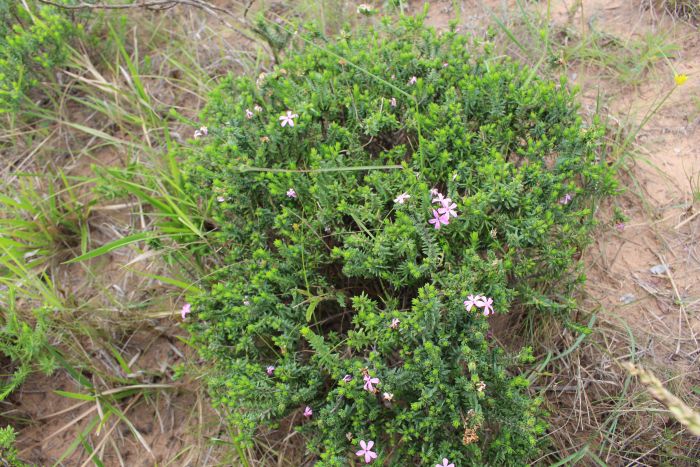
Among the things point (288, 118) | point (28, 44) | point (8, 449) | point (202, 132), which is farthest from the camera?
point (28, 44)

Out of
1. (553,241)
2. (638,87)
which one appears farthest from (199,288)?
(638,87)

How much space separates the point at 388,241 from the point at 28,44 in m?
2.97

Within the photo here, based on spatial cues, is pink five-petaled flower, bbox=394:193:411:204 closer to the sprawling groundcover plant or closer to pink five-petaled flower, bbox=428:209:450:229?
the sprawling groundcover plant

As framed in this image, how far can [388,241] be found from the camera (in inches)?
96.7

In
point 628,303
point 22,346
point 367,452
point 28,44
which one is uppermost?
point 28,44

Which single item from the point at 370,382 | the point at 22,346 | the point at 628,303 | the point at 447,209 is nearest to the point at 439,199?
the point at 447,209

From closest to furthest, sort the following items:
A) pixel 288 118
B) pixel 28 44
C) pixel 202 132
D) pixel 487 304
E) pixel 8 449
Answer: pixel 487 304
pixel 288 118
pixel 8 449
pixel 202 132
pixel 28 44

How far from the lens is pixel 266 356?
107 inches

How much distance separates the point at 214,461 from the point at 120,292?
1221mm

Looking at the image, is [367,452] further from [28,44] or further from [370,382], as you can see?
[28,44]

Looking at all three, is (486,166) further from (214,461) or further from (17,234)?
(17,234)

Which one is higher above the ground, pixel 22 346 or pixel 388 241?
pixel 388 241

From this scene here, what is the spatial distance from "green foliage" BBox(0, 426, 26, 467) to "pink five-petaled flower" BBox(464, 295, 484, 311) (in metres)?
2.41

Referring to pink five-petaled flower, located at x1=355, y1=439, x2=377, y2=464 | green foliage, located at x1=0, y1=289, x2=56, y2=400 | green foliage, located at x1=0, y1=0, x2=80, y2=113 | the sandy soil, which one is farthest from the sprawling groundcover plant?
green foliage, located at x1=0, y1=0, x2=80, y2=113
